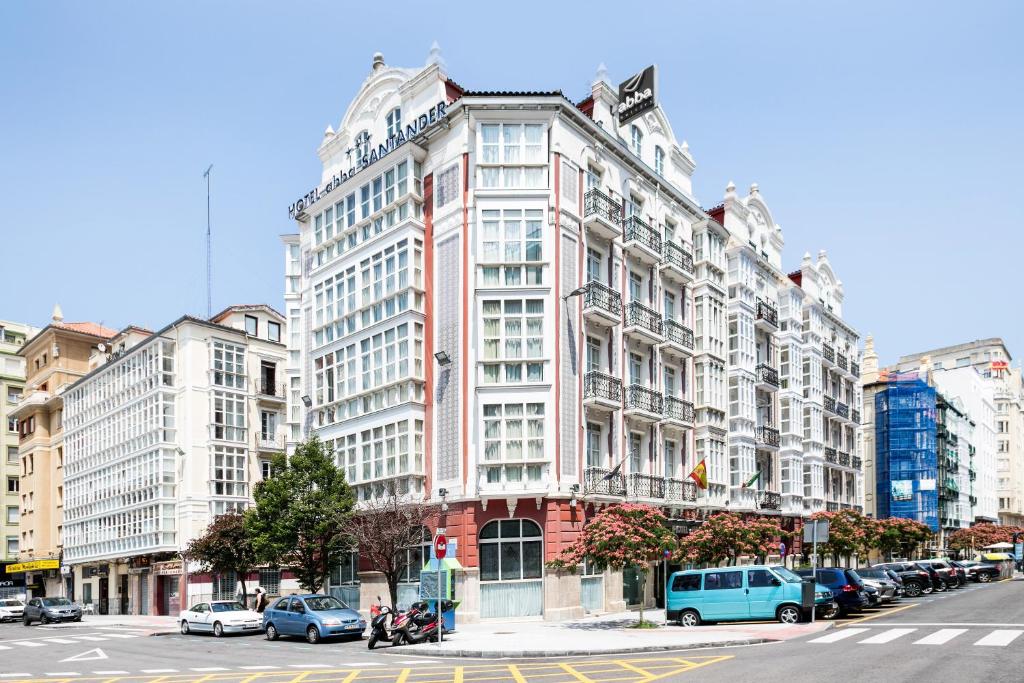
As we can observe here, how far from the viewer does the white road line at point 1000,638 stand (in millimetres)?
23286

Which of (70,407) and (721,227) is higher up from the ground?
(721,227)

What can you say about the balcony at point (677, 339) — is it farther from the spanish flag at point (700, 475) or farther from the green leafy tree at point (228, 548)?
the green leafy tree at point (228, 548)

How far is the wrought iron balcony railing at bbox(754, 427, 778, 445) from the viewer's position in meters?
54.9

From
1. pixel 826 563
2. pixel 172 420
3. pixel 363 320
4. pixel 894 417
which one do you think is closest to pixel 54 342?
pixel 172 420

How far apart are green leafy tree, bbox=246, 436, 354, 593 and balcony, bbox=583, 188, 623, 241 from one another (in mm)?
14184

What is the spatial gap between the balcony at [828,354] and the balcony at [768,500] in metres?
13.9

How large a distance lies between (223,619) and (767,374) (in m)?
32.9

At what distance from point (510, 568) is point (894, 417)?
6611cm

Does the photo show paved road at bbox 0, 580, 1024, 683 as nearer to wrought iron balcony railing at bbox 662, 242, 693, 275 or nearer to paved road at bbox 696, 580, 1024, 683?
paved road at bbox 696, 580, 1024, 683

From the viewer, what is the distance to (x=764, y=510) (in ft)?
181

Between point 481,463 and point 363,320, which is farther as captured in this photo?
point 363,320

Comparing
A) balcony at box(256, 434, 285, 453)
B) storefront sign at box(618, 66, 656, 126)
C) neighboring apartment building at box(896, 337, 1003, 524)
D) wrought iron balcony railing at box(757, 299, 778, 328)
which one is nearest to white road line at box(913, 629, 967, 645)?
storefront sign at box(618, 66, 656, 126)

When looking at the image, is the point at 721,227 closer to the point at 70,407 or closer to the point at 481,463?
the point at 481,463

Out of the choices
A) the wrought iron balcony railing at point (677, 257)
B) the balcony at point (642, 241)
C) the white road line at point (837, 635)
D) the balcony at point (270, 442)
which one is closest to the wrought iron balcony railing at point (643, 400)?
the balcony at point (642, 241)
